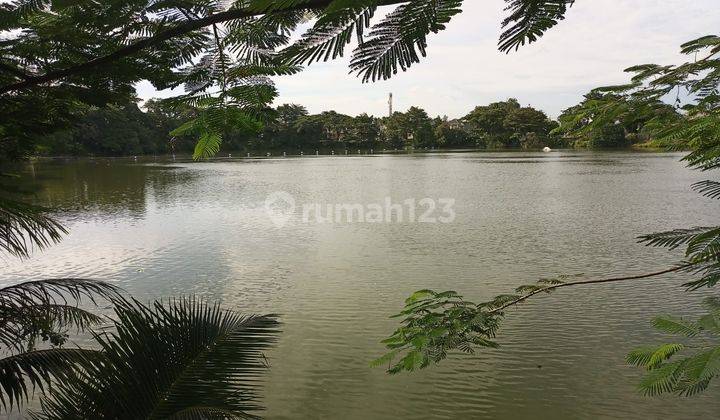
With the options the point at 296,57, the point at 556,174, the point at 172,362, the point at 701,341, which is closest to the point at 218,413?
the point at 172,362

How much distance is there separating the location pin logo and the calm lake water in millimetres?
330

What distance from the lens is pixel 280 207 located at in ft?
45.9

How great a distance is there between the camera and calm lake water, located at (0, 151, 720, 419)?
4031 mm

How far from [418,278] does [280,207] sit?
25.2 ft

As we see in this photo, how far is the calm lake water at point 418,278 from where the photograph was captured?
4.03 meters

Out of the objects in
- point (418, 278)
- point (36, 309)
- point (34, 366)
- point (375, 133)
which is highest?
point (375, 133)

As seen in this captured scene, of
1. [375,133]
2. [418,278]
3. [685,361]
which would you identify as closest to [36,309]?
[685,361]

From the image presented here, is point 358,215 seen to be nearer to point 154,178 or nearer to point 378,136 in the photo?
point 154,178

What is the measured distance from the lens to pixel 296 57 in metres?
0.73

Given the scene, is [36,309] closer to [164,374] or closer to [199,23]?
[164,374]

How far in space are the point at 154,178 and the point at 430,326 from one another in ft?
79.2


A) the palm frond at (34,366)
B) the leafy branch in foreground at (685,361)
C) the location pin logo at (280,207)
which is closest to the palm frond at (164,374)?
the palm frond at (34,366)

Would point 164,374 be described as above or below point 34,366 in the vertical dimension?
above

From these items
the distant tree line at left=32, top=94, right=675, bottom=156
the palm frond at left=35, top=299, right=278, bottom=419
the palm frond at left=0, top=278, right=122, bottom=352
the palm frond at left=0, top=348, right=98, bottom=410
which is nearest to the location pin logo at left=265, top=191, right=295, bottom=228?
the palm frond at left=0, top=278, right=122, bottom=352
